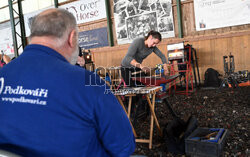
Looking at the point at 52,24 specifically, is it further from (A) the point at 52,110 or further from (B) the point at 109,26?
(B) the point at 109,26

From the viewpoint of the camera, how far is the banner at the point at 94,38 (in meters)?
7.32

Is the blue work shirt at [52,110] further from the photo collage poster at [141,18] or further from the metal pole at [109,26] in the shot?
the metal pole at [109,26]

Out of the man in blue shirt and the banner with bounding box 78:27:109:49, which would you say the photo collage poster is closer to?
the banner with bounding box 78:27:109:49

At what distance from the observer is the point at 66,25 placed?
794 mm

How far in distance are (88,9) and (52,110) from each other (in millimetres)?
7374

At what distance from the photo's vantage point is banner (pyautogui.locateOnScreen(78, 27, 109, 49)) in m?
7.32

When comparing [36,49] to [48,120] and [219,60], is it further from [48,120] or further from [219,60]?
[219,60]

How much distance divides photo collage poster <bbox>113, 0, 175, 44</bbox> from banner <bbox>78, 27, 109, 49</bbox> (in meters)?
0.56

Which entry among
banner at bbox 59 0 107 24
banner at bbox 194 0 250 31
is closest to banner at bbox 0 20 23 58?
banner at bbox 59 0 107 24

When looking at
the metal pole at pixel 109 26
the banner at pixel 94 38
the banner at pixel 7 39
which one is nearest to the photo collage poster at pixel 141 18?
the metal pole at pixel 109 26

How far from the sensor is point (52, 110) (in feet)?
2.06

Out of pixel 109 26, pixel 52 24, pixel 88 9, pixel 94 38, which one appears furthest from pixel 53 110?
pixel 88 9

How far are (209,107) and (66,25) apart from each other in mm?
3266

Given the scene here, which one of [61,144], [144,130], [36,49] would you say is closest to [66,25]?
[36,49]
